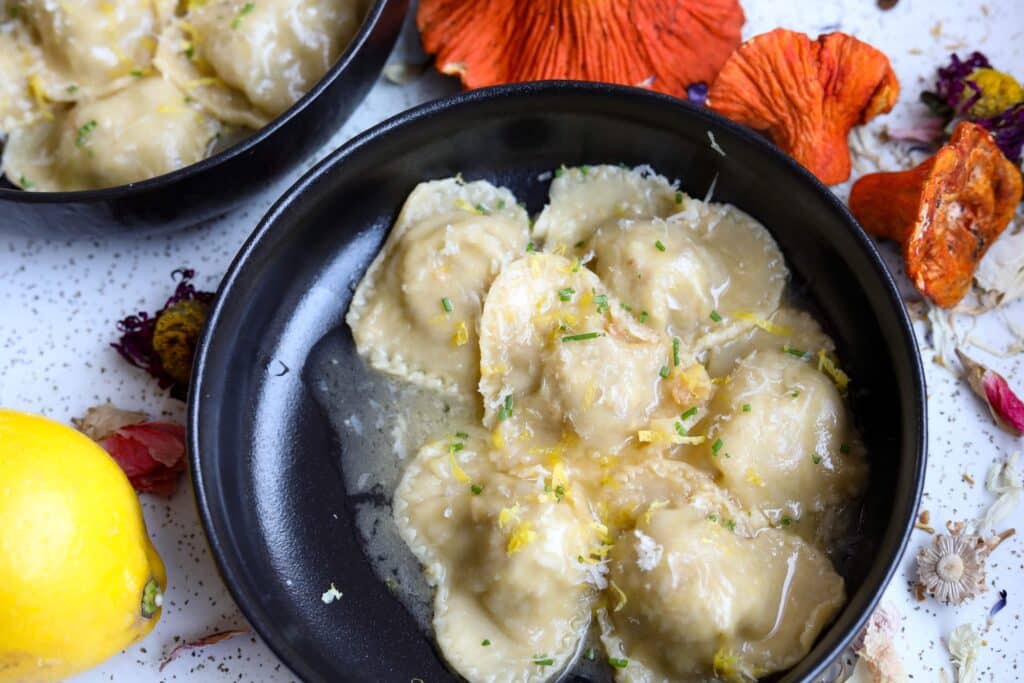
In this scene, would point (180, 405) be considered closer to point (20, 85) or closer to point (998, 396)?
point (20, 85)

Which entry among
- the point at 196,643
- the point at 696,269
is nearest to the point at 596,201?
the point at 696,269

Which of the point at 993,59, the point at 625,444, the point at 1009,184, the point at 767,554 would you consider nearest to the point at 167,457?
the point at 625,444

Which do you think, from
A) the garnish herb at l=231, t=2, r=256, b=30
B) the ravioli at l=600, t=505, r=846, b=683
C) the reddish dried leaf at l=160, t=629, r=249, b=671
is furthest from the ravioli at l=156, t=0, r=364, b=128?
the ravioli at l=600, t=505, r=846, b=683

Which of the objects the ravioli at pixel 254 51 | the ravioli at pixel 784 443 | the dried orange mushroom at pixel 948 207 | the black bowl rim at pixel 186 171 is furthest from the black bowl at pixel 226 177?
the dried orange mushroom at pixel 948 207

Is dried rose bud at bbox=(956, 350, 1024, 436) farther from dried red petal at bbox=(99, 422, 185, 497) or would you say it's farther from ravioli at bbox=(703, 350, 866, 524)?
dried red petal at bbox=(99, 422, 185, 497)

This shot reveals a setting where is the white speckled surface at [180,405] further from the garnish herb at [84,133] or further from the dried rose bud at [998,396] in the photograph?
the garnish herb at [84,133]

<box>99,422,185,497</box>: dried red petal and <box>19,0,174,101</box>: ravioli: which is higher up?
<box>19,0,174,101</box>: ravioli
